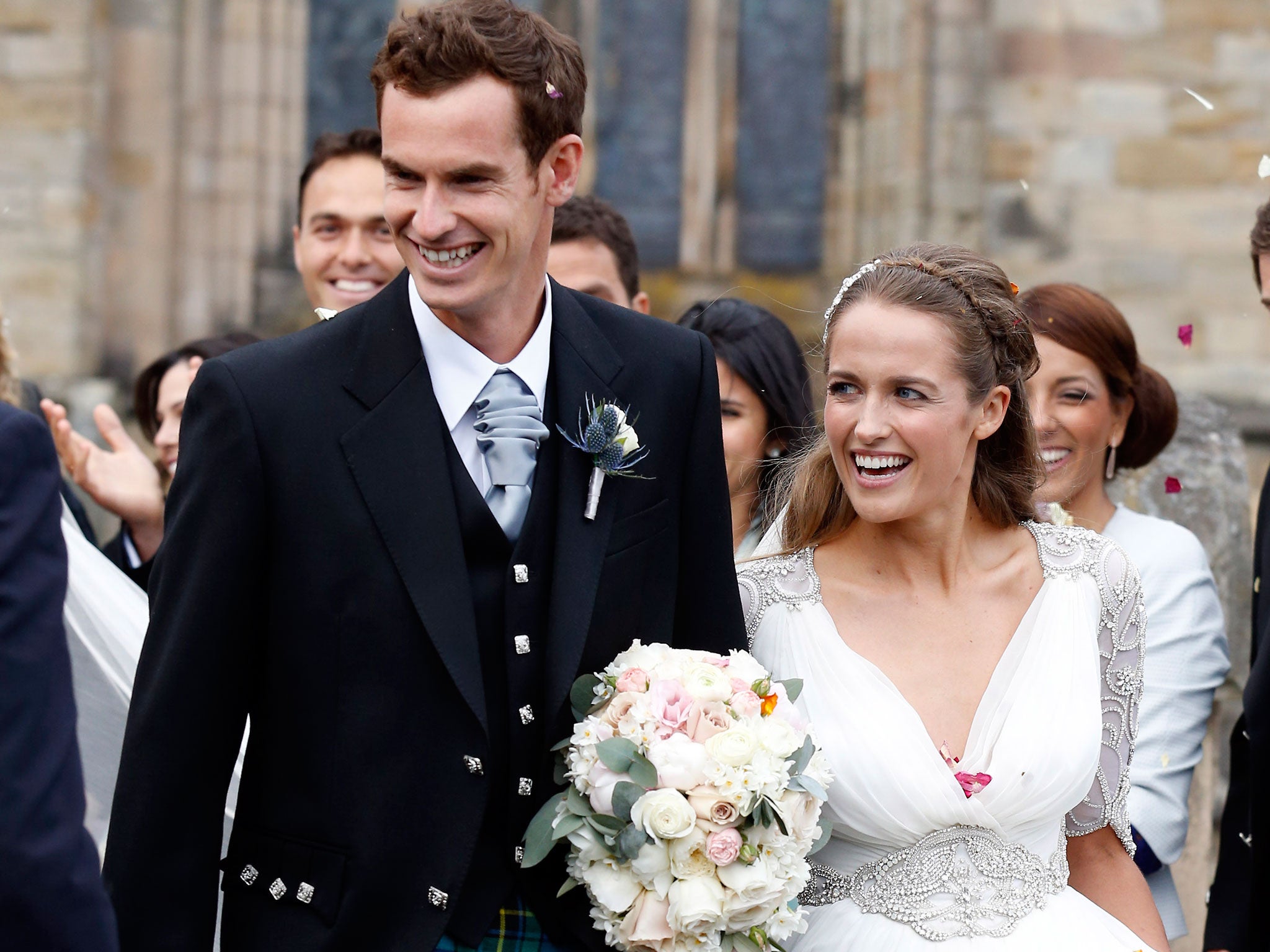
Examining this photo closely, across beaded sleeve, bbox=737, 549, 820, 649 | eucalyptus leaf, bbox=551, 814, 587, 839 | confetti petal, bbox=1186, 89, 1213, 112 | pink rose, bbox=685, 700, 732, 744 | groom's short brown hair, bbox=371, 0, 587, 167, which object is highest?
confetti petal, bbox=1186, 89, 1213, 112

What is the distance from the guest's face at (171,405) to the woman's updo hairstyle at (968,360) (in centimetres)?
226

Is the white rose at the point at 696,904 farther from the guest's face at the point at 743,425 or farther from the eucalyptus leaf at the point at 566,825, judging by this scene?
the guest's face at the point at 743,425

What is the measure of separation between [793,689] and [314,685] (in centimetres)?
91

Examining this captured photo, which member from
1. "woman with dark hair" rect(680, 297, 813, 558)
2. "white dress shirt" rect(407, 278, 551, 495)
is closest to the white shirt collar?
"white dress shirt" rect(407, 278, 551, 495)

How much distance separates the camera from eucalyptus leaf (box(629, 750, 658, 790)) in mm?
2518

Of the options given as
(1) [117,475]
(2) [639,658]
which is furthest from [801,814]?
(1) [117,475]

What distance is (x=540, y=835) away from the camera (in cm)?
249

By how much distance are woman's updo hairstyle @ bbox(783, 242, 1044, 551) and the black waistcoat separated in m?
1.08

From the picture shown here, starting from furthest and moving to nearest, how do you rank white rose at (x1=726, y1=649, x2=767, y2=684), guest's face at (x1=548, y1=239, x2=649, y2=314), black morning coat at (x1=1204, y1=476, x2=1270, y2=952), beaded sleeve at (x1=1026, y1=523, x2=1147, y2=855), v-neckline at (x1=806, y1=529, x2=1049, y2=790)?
guest's face at (x1=548, y1=239, x2=649, y2=314)
black morning coat at (x1=1204, y1=476, x2=1270, y2=952)
beaded sleeve at (x1=1026, y1=523, x2=1147, y2=855)
v-neckline at (x1=806, y1=529, x2=1049, y2=790)
white rose at (x1=726, y1=649, x2=767, y2=684)

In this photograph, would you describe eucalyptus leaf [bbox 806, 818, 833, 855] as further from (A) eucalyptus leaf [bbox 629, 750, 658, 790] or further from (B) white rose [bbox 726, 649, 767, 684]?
(A) eucalyptus leaf [bbox 629, 750, 658, 790]

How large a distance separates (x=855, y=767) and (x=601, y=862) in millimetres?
747

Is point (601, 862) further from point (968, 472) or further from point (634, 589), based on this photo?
point (968, 472)

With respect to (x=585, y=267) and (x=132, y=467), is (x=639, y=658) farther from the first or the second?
(x=132, y=467)

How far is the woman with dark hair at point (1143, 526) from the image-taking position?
13.4ft
